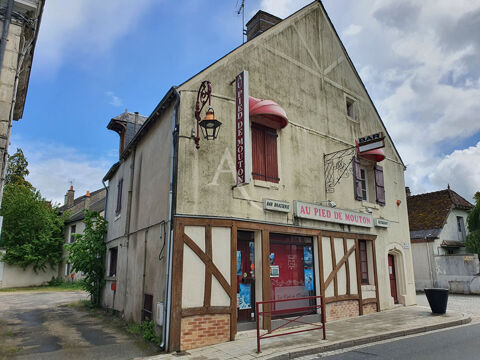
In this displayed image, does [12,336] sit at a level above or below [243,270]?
below

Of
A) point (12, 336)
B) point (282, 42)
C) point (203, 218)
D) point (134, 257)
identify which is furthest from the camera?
point (282, 42)

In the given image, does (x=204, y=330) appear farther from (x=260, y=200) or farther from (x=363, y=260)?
(x=363, y=260)

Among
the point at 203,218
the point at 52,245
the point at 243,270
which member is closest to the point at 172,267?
the point at 203,218

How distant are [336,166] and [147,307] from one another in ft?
23.9

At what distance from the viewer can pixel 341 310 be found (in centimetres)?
1091

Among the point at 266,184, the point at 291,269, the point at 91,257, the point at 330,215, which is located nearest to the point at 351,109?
the point at 330,215

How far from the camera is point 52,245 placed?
2630cm

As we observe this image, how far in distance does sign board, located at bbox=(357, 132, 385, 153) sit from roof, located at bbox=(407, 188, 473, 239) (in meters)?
12.3

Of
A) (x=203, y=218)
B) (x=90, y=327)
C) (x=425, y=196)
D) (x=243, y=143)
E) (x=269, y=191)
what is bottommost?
(x=90, y=327)

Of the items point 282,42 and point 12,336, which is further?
point 282,42

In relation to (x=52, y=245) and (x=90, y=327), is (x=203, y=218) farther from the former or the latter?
(x=52, y=245)

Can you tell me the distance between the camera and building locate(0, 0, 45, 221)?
254 inches

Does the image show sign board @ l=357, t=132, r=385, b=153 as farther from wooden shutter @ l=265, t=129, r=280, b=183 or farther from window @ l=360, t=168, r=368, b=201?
wooden shutter @ l=265, t=129, r=280, b=183

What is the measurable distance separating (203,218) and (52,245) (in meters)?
22.7
